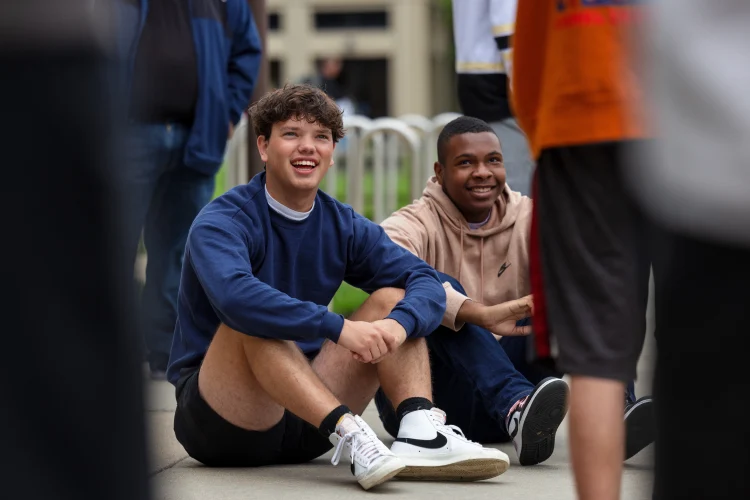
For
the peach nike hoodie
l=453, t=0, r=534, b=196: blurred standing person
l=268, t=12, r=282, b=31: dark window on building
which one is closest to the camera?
the peach nike hoodie

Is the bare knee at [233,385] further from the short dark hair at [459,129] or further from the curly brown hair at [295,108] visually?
the short dark hair at [459,129]

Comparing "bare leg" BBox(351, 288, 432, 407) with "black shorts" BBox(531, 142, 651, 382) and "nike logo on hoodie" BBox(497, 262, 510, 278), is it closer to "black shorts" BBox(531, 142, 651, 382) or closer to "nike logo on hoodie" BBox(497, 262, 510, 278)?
"nike logo on hoodie" BBox(497, 262, 510, 278)

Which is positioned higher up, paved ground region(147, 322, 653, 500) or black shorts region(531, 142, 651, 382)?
black shorts region(531, 142, 651, 382)

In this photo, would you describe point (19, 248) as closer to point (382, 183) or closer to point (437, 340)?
point (437, 340)

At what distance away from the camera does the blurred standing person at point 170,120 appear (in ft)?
19.0

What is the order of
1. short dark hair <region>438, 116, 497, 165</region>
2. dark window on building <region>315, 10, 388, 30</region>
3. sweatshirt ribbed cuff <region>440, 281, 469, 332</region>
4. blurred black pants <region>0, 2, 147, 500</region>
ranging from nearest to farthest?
blurred black pants <region>0, 2, 147, 500</region> → sweatshirt ribbed cuff <region>440, 281, 469, 332</region> → short dark hair <region>438, 116, 497, 165</region> → dark window on building <region>315, 10, 388, 30</region>

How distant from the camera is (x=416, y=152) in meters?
8.48

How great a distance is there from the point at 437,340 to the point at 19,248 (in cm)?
318

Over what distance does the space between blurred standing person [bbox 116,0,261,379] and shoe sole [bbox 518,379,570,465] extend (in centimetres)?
218

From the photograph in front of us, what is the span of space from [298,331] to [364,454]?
0.39 metres

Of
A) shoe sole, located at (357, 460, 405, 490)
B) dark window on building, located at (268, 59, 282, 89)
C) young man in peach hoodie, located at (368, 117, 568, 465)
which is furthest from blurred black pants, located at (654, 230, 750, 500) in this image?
dark window on building, located at (268, 59, 282, 89)

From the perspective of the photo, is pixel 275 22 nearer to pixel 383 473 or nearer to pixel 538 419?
pixel 538 419

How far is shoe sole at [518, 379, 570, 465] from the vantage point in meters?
4.05

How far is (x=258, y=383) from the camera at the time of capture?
159 inches
